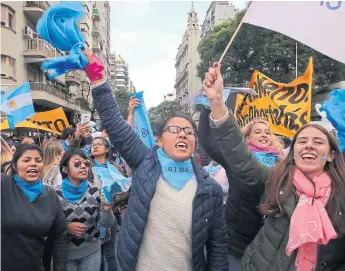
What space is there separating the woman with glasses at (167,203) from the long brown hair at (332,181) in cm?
40

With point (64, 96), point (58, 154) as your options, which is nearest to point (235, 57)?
point (64, 96)

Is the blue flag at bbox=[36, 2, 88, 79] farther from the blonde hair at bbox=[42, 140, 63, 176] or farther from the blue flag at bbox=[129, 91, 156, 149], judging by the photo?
the blonde hair at bbox=[42, 140, 63, 176]

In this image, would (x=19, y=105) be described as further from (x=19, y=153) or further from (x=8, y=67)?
(x=8, y=67)

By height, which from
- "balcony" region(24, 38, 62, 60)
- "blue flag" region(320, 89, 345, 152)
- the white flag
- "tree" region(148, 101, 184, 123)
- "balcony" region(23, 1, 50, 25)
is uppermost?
"balcony" region(23, 1, 50, 25)

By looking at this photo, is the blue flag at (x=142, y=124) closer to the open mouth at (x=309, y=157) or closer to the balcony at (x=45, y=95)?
the open mouth at (x=309, y=157)

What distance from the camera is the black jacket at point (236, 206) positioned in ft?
8.58

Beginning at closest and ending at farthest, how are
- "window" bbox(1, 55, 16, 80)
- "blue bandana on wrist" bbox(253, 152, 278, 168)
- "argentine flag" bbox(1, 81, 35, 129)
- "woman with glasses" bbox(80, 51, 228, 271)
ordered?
"woman with glasses" bbox(80, 51, 228, 271), "blue bandana on wrist" bbox(253, 152, 278, 168), "argentine flag" bbox(1, 81, 35, 129), "window" bbox(1, 55, 16, 80)

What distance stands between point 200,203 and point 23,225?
1.20 meters

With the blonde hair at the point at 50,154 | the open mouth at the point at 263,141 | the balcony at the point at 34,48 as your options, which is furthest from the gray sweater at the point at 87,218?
the balcony at the point at 34,48

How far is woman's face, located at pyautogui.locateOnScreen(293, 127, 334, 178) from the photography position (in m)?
2.20

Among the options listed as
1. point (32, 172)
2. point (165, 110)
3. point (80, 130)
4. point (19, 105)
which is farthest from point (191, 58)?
point (32, 172)

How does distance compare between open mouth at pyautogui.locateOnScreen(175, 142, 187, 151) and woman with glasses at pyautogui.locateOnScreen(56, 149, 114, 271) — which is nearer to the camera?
open mouth at pyautogui.locateOnScreen(175, 142, 187, 151)

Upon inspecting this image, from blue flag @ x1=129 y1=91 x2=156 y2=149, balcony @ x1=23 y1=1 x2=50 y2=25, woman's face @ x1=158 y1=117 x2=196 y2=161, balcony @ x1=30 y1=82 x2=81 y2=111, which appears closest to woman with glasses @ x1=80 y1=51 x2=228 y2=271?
woman's face @ x1=158 y1=117 x2=196 y2=161

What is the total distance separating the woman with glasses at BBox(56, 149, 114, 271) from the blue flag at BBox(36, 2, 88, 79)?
3.93ft
